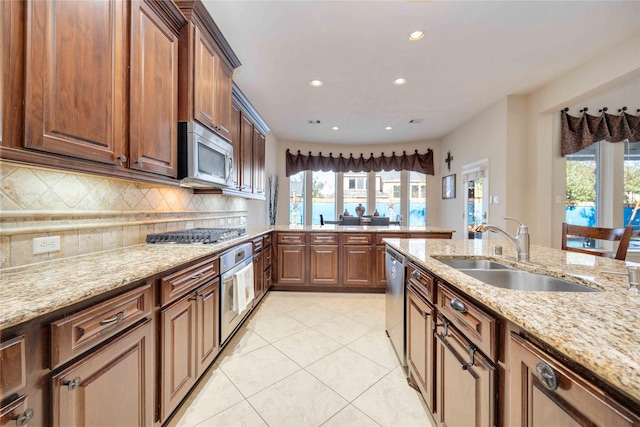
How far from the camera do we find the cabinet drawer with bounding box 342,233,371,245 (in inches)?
135

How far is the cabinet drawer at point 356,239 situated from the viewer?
3.42m

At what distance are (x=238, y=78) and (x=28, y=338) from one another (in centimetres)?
317

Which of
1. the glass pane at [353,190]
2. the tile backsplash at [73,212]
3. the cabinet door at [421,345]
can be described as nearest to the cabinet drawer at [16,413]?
the tile backsplash at [73,212]

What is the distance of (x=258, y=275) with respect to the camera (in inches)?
112

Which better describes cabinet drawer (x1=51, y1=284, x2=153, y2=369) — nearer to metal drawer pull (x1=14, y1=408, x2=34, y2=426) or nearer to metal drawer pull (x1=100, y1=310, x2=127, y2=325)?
metal drawer pull (x1=100, y1=310, x2=127, y2=325)

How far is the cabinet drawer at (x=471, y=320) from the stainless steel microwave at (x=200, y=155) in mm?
1734

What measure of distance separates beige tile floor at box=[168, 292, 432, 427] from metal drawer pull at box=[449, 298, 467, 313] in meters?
0.84

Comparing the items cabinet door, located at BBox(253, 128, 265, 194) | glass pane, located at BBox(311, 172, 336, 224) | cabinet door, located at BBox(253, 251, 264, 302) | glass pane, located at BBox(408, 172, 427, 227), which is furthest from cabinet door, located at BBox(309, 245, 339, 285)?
glass pane, located at BBox(408, 172, 427, 227)

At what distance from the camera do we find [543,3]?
6.47 feet

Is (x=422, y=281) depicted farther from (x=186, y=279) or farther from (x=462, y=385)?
(x=186, y=279)

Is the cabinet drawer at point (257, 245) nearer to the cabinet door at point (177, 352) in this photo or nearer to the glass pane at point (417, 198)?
the cabinet door at point (177, 352)

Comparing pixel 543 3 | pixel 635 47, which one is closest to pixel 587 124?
pixel 635 47

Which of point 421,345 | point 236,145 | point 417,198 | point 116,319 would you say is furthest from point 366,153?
point 116,319

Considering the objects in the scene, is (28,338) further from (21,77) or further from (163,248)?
(163,248)
